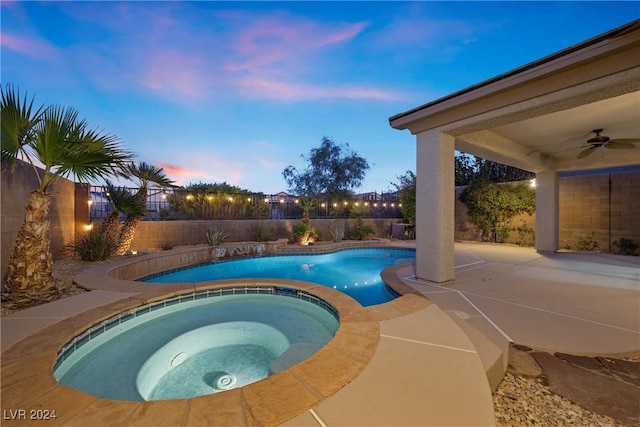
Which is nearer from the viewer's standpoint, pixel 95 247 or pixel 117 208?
pixel 95 247

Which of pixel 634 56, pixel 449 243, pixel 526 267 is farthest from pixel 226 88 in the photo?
pixel 526 267

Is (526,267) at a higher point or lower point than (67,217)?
lower

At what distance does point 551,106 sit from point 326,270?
5.57m

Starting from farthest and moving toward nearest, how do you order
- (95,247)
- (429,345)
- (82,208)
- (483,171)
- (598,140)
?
(483,171)
(82,208)
(95,247)
(598,140)
(429,345)

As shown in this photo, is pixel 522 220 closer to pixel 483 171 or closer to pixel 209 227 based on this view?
pixel 483 171

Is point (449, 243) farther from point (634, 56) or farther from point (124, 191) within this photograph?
point (124, 191)

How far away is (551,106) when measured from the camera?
3254mm

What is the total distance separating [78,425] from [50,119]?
377 centimetres

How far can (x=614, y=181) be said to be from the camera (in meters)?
7.70

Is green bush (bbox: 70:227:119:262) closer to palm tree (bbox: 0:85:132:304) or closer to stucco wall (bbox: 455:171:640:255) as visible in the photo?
palm tree (bbox: 0:85:132:304)

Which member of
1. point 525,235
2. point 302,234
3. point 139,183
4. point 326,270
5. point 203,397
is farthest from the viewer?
point 302,234

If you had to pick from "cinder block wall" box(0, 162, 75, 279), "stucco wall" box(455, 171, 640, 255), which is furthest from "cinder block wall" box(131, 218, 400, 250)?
"stucco wall" box(455, 171, 640, 255)

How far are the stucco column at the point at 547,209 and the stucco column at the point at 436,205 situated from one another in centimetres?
593

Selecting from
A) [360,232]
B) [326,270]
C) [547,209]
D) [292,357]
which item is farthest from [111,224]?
Answer: [547,209]
